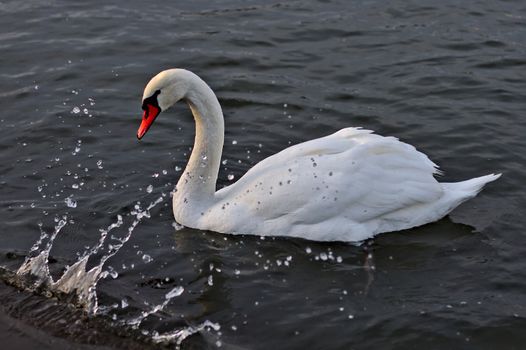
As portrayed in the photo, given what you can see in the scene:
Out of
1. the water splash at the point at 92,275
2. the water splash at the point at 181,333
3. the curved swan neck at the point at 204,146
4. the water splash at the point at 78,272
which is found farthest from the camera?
the curved swan neck at the point at 204,146

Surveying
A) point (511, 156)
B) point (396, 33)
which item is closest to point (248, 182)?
point (511, 156)

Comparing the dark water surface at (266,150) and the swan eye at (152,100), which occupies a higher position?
the swan eye at (152,100)

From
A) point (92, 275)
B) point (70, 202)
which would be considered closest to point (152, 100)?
point (70, 202)

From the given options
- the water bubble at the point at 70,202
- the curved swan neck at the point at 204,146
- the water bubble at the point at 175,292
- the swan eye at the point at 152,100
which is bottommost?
the water bubble at the point at 175,292

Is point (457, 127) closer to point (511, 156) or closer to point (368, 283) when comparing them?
point (511, 156)

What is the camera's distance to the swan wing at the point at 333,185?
7.94 m

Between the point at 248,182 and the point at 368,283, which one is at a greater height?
the point at 248,182

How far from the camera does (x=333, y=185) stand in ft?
26.1

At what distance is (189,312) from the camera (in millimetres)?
7152

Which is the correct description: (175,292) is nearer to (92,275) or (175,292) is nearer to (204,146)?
(92,275)

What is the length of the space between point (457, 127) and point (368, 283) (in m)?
3.30

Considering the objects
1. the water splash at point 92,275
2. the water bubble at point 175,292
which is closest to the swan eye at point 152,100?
the water splash at point 92,275

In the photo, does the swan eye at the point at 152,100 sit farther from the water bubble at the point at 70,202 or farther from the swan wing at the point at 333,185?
the water bubble at the point at 70,202

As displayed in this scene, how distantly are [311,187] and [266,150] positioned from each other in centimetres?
195
